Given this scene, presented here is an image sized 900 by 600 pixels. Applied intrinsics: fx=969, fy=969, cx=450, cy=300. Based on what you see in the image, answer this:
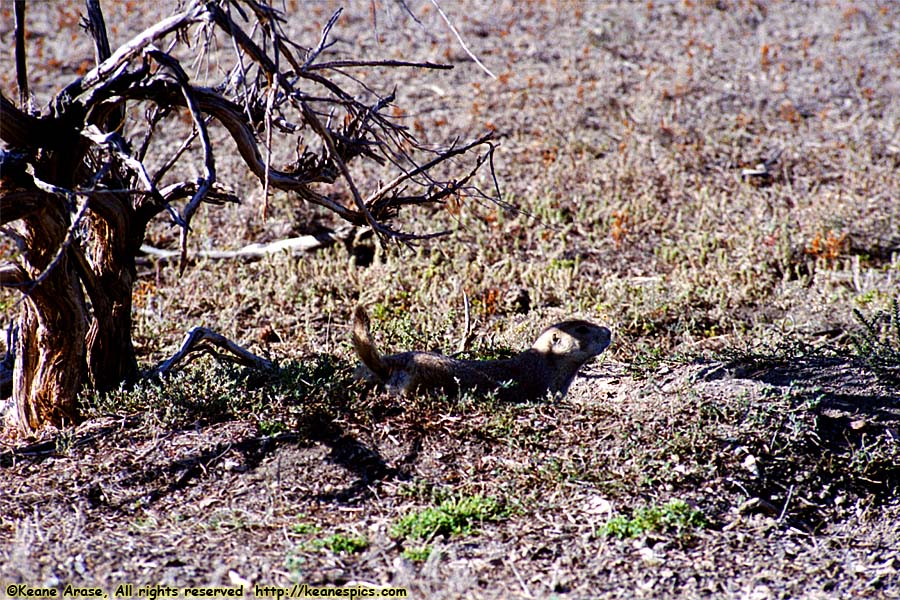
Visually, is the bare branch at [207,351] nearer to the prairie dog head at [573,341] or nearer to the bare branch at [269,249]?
the prairie dog head at [573,341]

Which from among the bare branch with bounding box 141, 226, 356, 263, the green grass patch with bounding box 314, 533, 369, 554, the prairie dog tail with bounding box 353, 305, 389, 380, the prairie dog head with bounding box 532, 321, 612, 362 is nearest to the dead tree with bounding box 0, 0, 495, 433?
the prairie dog tail with bounding box 353, 305, 389, 380

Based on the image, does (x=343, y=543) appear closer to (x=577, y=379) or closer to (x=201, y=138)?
(x=201, y=138)

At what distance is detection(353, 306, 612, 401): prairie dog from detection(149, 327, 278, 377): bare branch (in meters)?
0.82

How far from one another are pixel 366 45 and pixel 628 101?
3.96m

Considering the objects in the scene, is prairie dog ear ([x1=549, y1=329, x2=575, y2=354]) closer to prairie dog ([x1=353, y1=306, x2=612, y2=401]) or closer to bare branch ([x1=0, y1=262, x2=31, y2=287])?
prairie dog ([x1=353, y1=306, x2=612, y2=401])

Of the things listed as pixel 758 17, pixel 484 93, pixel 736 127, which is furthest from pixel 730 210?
pixel 758 17

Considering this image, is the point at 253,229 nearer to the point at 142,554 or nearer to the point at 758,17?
the point at 142,554

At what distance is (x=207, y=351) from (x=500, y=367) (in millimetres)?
2044

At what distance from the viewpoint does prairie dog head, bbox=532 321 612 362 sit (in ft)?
20.8

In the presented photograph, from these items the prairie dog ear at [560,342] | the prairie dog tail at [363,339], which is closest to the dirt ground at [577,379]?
the prairie dog tail at [363,339]

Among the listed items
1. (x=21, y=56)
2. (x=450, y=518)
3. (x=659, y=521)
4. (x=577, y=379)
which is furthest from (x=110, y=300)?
(x=659, y=521)

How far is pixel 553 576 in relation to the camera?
4.43 m

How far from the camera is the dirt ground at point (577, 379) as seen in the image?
462 centimetres

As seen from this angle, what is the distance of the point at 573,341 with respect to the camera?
20.9ft
